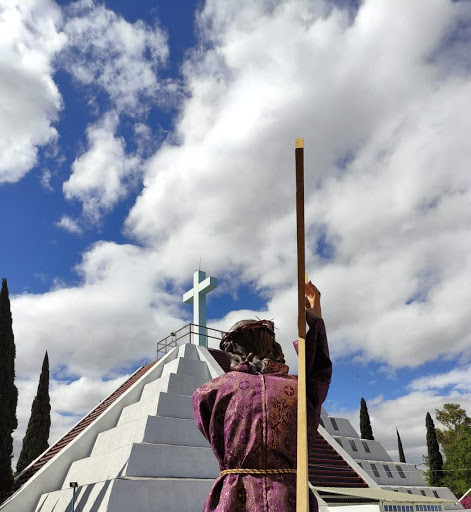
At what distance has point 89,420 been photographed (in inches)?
698

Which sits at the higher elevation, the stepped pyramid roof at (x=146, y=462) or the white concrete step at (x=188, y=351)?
the white concrete step at (x=188, y=351)

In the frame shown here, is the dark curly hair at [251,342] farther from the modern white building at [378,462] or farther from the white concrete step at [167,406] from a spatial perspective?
the modern white building at [378,462]

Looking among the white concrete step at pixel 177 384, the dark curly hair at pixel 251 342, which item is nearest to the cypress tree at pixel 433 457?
the white concrete step at pixel 177 384

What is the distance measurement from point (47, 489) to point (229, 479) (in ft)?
44.9

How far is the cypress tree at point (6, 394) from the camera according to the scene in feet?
48.2

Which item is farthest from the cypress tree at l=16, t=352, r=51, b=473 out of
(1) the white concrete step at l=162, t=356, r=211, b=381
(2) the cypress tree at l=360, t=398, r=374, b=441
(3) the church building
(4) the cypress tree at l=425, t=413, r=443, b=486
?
(4) the cypress tree at l=425, t=413, r=443, b=486

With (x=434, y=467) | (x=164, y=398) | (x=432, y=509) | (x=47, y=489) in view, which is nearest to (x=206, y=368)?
(x=164, y=398)

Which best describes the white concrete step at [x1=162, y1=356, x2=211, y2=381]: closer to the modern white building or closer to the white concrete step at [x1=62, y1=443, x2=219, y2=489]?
the white concrete step at [x1=62, y1=443, x2=219, y2=489]

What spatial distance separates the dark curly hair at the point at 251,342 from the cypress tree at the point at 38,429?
85.7ft

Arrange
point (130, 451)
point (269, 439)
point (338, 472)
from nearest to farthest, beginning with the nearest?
point (269, 439) < point (130, 451) < point (338, 472)

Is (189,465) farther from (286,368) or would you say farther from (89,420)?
(286,368)

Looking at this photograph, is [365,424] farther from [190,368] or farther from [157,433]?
[157,433]

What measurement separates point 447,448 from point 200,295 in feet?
107

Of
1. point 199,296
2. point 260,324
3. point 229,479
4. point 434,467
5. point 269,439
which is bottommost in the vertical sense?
point 229,479
